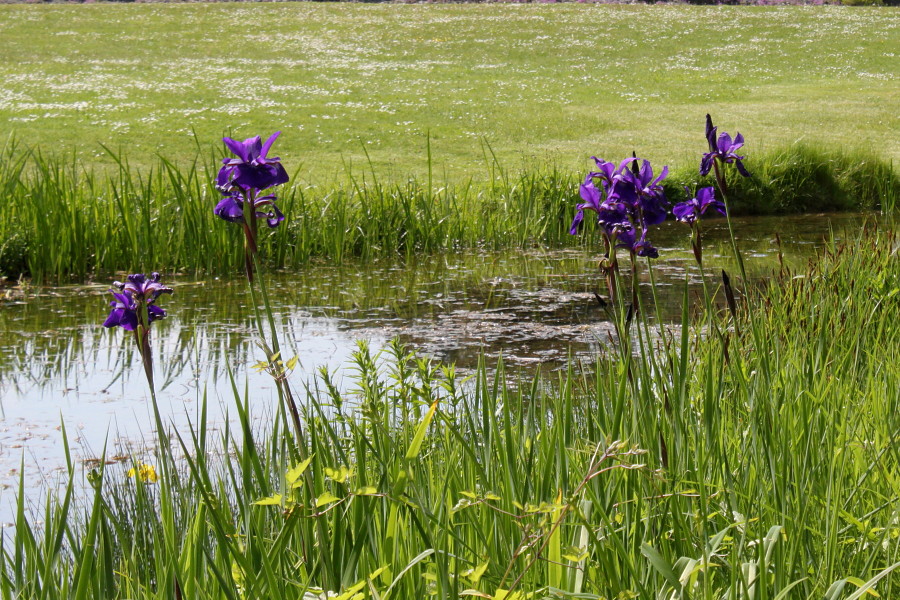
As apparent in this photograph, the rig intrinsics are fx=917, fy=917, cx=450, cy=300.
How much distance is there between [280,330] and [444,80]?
56.0 ft

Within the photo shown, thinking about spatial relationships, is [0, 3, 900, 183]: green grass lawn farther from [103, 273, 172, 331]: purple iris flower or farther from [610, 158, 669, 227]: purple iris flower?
[103, 273, 172, 331]: purple iris flower

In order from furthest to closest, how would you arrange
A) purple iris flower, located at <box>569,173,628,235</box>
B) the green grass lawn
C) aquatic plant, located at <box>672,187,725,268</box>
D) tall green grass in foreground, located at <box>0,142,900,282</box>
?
the green grass lawn < tall green grass in foreground, located at <box>0,142,900,282</box> < aquatic plant, located at <box>672,187,725,268</box> < purple iris flower, located at <box>569,173,628,235</box>

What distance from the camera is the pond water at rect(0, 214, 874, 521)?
3.62 metres

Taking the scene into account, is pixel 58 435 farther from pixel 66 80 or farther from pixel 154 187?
pixel 66 80

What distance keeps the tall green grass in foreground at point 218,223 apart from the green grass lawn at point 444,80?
3.82ft

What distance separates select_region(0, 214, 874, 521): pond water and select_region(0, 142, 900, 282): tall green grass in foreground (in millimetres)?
247

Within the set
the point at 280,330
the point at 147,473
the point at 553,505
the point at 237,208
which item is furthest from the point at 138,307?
the point at 280,330

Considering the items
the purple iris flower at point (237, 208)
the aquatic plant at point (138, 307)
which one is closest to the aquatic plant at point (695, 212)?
the purple iris flower at point (237, 208)

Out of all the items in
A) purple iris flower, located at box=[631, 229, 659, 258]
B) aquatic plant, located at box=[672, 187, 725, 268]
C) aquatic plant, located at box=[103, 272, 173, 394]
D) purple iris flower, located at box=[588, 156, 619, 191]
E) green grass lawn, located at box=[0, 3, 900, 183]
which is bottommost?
aquatic plant, located at box=[103, 272, 173, 394]

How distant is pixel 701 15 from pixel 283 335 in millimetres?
30062

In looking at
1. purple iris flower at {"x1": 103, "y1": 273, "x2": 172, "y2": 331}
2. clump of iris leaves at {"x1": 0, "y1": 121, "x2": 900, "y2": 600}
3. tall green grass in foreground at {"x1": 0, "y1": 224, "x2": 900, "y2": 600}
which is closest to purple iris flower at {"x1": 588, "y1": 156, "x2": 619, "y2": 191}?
clump of iris leaves at {"x1": 0, "y1": 121, "x2": 900, "y2": 600}

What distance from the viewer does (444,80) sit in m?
21.1

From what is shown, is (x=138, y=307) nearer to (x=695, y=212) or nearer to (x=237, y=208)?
(x=237, y=208)

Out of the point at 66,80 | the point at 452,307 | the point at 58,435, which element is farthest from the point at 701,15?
the point at 58,435
